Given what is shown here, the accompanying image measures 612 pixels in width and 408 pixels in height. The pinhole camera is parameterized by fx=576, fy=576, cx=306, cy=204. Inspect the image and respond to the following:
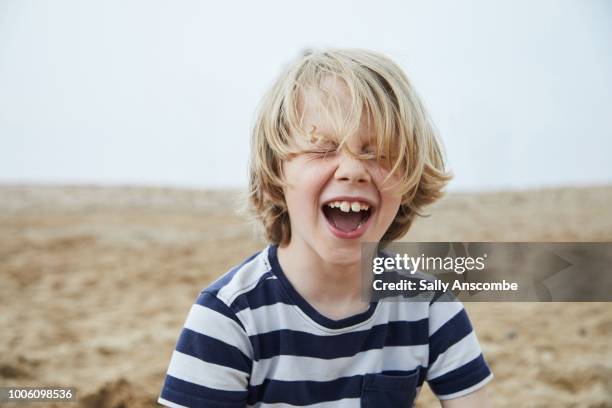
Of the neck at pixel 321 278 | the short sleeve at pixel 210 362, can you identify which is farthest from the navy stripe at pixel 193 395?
the neck at pixel 321 278

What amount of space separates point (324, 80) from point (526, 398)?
1.59m

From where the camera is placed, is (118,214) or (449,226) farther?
(118,214)

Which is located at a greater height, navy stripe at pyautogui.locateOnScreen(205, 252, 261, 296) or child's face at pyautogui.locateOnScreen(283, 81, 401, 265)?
child's face at pyautogui.locateOnScreen(283, 81, 401, 265)

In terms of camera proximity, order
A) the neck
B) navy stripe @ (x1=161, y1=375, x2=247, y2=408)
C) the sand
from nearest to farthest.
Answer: navy stripe @ (x1=161, y1=375, x2=247, y2=408), the neck, the sand

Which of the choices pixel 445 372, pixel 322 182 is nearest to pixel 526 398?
pixel 445 372

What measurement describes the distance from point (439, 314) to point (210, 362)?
570 mm

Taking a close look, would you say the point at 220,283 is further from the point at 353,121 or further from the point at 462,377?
the point at 462,377

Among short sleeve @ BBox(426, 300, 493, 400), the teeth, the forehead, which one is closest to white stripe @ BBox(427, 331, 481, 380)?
short sleeve @ BBox(426, 300, 493, 400)

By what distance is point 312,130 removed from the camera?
4.22ft

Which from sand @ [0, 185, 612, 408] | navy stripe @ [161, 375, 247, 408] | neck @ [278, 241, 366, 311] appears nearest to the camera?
navy stripe @ [161, 375, 247, 408]

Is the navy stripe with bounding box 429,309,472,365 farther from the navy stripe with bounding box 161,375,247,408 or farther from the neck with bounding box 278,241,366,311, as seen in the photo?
the navy stripe with bounding box 161,375,247,408

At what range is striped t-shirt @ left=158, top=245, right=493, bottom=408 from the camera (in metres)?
1.22

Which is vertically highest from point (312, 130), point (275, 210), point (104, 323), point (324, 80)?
point (324, 80)

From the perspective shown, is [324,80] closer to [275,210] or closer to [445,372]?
[275,210]
